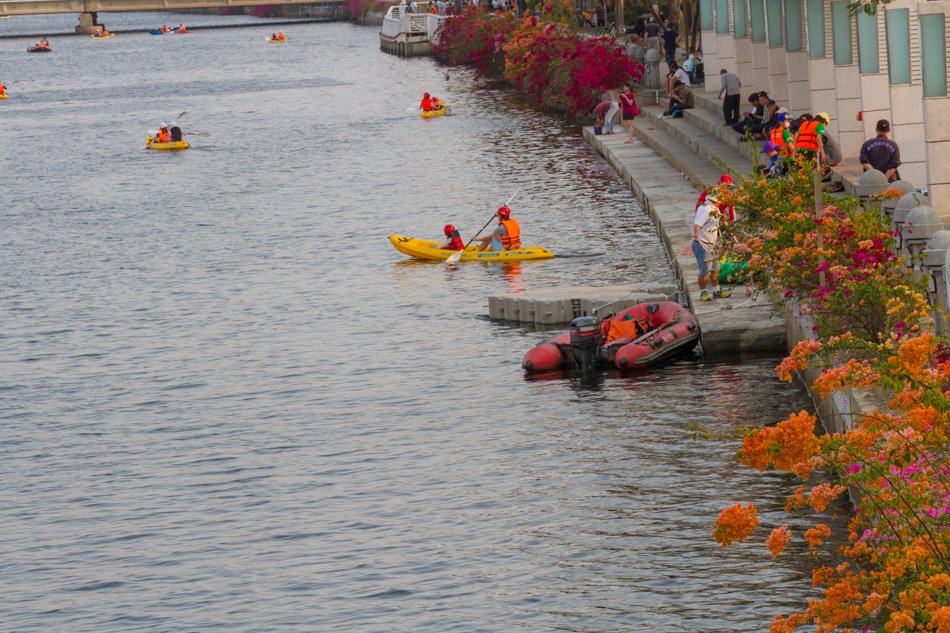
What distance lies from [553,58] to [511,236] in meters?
34.3

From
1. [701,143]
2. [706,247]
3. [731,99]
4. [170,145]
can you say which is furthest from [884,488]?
[170,145]

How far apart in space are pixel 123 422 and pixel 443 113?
44955 millimetres

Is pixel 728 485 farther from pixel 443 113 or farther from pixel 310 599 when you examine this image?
pixel 443 113

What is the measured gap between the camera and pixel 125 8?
6058 inches

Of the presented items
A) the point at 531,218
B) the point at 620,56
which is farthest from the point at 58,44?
the point at 531,218

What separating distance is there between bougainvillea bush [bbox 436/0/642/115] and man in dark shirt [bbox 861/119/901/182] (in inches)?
1322

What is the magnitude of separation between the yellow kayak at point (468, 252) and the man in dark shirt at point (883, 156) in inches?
360

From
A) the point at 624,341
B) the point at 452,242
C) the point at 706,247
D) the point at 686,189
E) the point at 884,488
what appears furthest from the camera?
the point at 686,189

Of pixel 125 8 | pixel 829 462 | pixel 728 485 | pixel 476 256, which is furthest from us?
pixel 125 8

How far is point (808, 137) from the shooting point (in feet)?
92.0

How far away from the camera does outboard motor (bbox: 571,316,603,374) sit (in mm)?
23406

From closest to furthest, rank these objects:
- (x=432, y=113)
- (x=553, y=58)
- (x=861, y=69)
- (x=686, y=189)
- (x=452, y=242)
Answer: (x=861, y=69), (x=452, y=242), (x=686, y=189), (x=553, y=58), (x=432, y=113)

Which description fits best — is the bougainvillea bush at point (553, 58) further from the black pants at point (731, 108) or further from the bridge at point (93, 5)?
the bridge at point (93, 5)

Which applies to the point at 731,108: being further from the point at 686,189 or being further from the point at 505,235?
the point at 505,235
